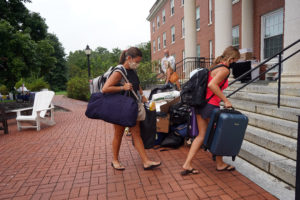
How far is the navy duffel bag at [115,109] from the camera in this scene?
2.93 m

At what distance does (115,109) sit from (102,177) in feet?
3.88

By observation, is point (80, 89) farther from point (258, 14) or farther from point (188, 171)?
point (188, 171)

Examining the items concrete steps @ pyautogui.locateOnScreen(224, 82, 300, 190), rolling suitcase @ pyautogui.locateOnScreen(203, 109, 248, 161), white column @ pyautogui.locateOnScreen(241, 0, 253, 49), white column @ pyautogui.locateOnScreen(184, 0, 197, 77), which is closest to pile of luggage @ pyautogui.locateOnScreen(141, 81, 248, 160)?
rolling suitcase @ pyautogui.locateOnScreen(203, 109, 248, 161)

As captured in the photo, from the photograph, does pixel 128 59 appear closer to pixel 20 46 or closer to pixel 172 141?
pixel 172 141

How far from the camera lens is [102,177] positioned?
3.35 meters

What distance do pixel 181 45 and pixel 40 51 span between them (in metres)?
13.2

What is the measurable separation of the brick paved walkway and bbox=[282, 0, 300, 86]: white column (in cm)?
358

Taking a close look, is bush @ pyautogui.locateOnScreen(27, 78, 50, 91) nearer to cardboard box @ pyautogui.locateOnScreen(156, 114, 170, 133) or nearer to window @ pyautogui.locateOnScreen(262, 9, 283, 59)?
window @ pyautogui.locateOnScreen(262, 9, 283, 59)

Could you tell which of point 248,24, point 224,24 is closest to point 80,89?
point 248,24

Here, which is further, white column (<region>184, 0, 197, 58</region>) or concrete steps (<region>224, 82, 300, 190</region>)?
white column (<region>184, 0, 197, 58</region>)

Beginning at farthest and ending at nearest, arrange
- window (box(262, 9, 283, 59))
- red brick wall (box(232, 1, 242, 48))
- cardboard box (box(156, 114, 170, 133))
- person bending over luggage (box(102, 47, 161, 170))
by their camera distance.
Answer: red brick wall (box(232, 1, 242, 48))
window (box(262, 9, 283, 59))
cardboard box (box(156, 114, 170, 133))
person bending over luggage (box(102, 47, 161, 170))

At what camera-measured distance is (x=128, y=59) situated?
10.2 feet

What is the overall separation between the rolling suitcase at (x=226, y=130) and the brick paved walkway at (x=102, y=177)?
1.64 ft

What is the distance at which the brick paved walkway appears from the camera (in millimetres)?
2828
